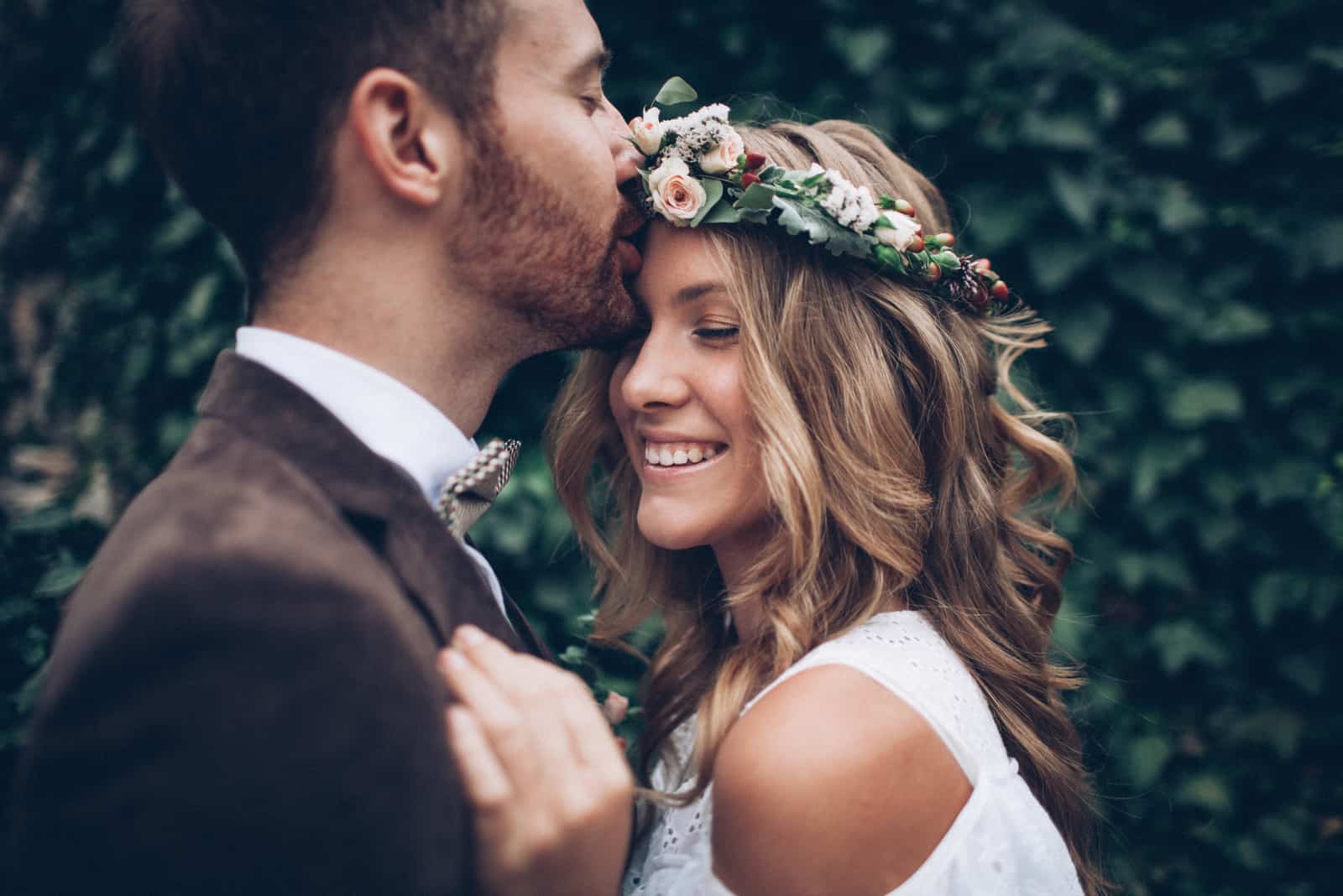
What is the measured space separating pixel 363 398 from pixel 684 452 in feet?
2.80

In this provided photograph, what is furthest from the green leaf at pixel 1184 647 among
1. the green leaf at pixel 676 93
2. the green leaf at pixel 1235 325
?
the green leaf at pixel 676 93

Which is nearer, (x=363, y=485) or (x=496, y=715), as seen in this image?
(x=496, y=715)

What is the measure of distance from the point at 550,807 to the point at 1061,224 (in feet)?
9.18

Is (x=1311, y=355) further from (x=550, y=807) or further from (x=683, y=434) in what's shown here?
(x=550, y=807)

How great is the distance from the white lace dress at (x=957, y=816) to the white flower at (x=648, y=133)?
1.19 metres

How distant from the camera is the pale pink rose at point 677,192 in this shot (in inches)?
80.0

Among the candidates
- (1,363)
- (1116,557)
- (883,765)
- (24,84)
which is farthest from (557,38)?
(1,363)

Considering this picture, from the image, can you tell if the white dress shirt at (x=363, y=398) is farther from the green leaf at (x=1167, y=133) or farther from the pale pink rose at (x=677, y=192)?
the green leaf at (x=1167, y=133)

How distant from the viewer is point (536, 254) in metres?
1.76

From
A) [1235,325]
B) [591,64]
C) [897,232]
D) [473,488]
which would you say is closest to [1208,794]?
[1235,325]

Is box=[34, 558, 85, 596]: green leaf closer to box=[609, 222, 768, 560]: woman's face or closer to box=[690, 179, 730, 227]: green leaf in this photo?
box=[609, 222, 768, 560]: woman's face

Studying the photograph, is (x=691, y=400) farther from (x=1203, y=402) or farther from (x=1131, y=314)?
(x=1203, y=402)

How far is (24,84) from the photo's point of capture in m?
3.64

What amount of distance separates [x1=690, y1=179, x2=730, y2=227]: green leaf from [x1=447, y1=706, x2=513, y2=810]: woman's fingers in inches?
50.0
